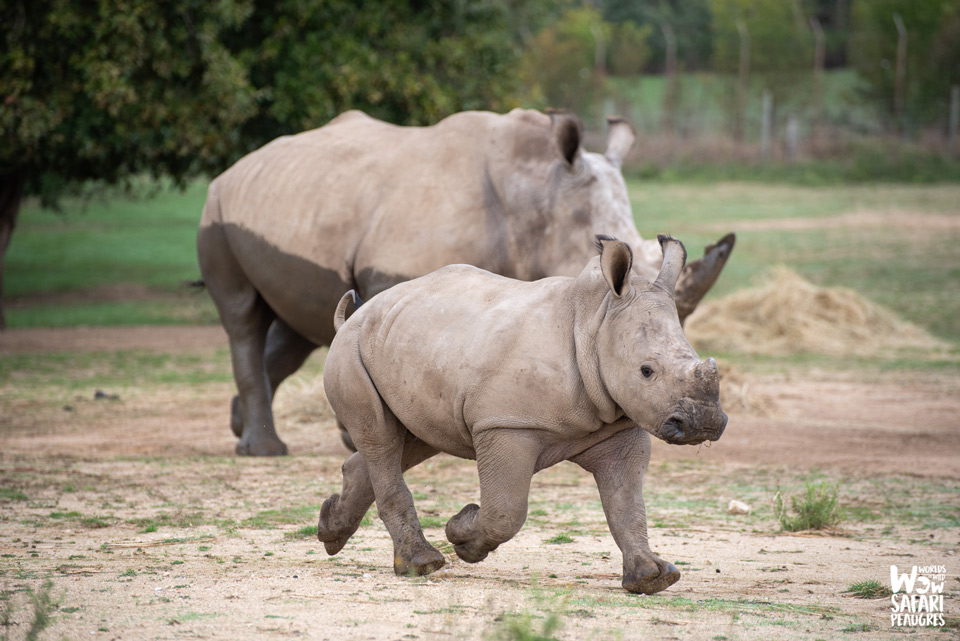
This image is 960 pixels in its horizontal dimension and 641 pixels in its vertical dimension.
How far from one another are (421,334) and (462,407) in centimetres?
36

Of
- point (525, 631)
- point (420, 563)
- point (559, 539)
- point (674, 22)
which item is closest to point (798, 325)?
point (559, 539)

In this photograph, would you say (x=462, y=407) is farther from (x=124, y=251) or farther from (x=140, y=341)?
(x=124, y=251)

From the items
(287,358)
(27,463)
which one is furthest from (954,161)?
(27,463)

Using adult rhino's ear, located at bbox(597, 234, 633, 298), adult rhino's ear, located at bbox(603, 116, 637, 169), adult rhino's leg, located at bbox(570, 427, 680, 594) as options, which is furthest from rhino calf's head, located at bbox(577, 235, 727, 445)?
adult rhino's ear, located at bbox(603, 116, 637, 169)

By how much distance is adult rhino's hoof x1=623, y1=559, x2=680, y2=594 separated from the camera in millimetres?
4562

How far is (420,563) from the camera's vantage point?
488 centimetres

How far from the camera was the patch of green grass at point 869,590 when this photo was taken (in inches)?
187

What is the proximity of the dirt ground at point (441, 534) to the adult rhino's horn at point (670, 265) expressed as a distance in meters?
1.14

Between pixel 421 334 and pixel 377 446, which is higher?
pixel 421 334

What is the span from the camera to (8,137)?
13398 millimetres

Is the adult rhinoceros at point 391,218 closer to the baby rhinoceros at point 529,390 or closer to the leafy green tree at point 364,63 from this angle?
the baby rhinoceros at point 529,390

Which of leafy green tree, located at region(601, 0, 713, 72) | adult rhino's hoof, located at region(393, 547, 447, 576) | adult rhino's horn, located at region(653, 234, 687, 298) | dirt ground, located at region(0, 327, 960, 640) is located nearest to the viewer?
dirt ground, located at region(0, 327, 960, 640)

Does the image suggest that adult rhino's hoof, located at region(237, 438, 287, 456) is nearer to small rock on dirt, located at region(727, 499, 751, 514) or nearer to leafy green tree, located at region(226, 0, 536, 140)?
small rock on dirt, located at region(727, 499, 751, 514)

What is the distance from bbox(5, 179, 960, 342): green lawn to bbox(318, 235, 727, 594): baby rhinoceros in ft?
35.9
